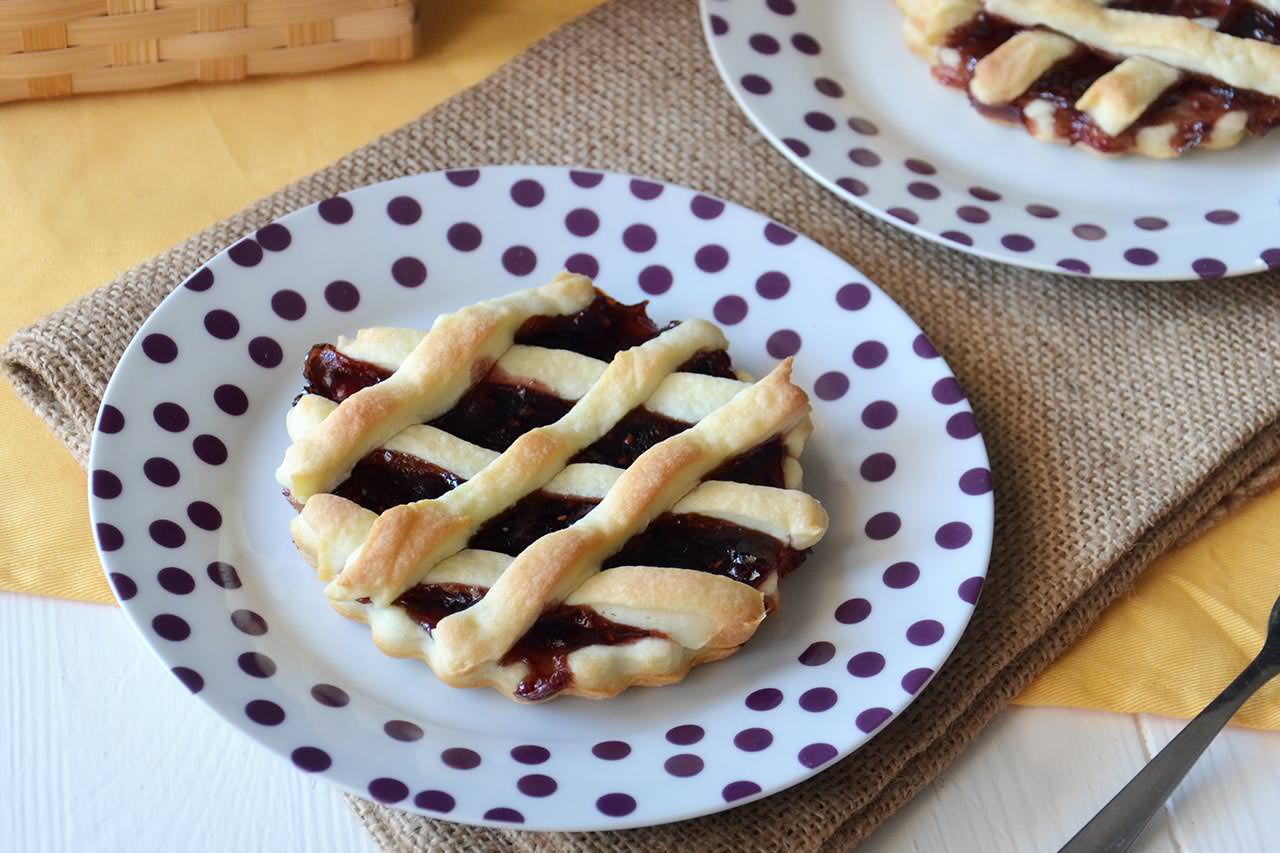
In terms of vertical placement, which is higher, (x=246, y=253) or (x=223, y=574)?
(x=246, y=253)

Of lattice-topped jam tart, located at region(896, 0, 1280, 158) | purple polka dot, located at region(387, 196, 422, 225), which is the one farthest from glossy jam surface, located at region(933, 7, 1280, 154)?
purple polka dot, located at region(387, 196, 422, 225)

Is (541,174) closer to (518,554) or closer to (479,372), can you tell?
(479,372)

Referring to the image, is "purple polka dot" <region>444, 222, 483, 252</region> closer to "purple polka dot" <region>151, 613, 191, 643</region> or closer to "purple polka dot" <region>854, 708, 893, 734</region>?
"purple polka dot" <region>151, 613, 191, 643</region>

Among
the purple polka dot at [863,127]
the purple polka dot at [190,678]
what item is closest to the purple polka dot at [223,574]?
the purple polka dot at [190,678]

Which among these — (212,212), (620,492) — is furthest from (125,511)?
(212,212)

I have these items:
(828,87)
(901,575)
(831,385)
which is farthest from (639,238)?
(901,575)

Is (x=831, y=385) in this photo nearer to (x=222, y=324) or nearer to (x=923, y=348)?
(x=923, y=348)
